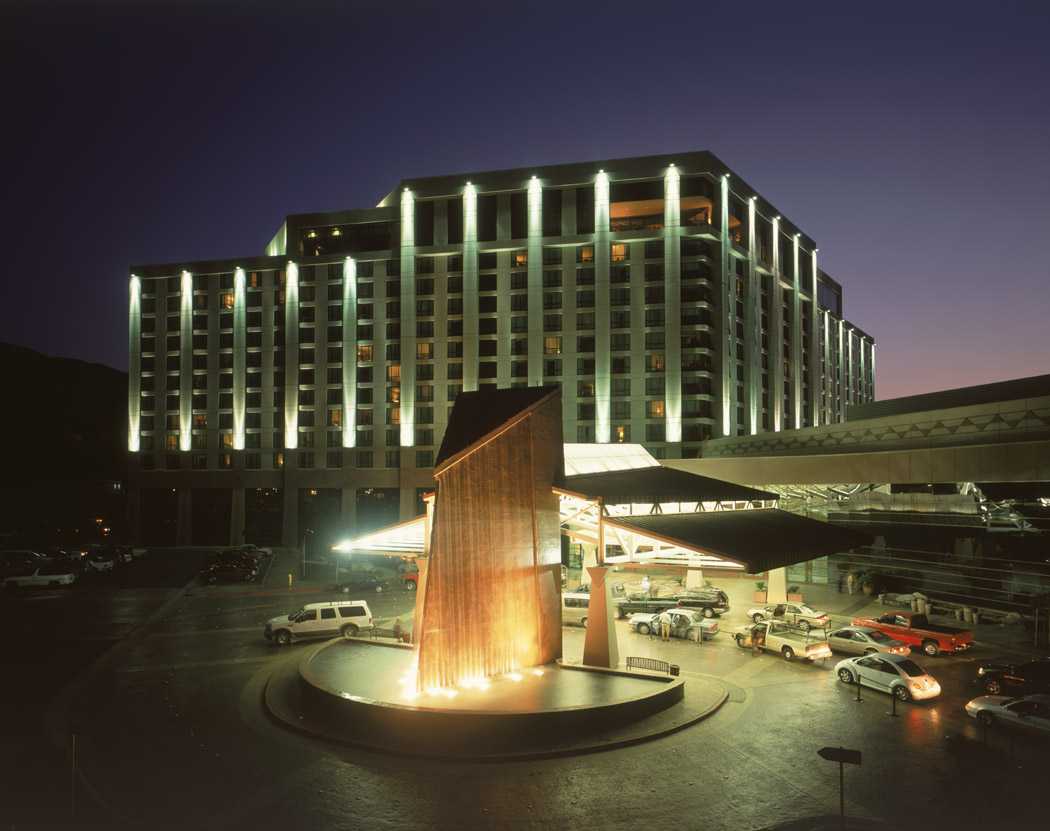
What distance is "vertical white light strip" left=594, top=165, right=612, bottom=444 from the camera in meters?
69.4

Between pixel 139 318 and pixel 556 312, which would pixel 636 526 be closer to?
pixel 556 312

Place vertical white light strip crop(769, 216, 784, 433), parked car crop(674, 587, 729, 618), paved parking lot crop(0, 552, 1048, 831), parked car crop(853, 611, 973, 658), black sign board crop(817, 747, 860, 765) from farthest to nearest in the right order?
vertical white light strip crop(769, 216, 784, 433), parked car crop(674, 587, 729, 618), parked car crop(853, 611, 973, 658), paved parking lot crop(0, 552, 1048, 831), black sign board crop(817, 747, 860, 765)

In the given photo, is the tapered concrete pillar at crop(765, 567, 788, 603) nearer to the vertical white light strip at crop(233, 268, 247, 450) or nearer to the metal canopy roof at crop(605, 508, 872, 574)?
the metal canopy roof at crop(605, 508, 872, 574)

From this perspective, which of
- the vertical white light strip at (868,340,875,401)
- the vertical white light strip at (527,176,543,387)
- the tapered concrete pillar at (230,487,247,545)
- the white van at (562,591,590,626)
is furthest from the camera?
the vertical white light strip at (868,340,875,401)

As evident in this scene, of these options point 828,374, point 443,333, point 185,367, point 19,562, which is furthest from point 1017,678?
point 828,374

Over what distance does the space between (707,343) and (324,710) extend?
5611 cm

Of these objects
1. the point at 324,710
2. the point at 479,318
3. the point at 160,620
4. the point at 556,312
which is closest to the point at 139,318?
the point at 479,318

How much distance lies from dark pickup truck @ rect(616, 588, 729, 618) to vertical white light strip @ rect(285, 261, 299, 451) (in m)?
47.8

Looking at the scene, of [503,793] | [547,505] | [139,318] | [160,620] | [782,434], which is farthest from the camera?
[139,318]

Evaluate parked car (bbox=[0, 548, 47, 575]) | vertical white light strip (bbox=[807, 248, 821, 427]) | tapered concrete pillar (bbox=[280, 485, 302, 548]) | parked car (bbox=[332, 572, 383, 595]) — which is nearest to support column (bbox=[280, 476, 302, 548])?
tapered concrete pillar (bbox=[280, 485, 302, 548])

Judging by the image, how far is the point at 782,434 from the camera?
5144cm

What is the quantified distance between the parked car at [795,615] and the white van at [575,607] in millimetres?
7585

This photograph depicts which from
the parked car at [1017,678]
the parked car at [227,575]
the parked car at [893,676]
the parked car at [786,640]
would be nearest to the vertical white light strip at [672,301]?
the parked car at [227,575]

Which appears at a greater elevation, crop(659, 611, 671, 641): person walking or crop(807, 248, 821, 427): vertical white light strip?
crop(807, 248, 821, 427): vertical white light strip
